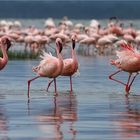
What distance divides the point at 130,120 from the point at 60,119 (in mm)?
1145

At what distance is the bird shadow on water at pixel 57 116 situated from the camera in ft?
46.6

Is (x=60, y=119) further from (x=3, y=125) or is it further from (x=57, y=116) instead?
(x=3, y=125)

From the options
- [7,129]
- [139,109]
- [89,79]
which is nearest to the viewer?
[7,129]

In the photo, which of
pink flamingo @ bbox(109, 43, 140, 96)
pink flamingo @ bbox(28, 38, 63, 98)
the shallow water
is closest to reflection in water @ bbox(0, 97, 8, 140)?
the shallow water

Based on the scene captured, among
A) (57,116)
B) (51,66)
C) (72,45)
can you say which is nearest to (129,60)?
(72,45)

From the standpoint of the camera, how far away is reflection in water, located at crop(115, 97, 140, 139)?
14250mm

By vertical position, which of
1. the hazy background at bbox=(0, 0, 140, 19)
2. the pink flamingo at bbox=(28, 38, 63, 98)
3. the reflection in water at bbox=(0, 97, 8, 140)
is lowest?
the reflection in water at bbox=(0, 97, 8, 140)

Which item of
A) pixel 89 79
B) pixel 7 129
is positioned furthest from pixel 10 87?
pixel 7 129

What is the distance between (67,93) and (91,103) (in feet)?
8.71

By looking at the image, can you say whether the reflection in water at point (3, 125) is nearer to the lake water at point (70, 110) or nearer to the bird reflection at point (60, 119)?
the lake water at point (70, 110)

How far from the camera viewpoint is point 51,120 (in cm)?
1590

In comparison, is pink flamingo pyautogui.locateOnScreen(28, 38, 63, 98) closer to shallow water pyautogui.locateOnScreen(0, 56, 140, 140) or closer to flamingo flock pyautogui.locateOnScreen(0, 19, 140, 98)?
flamingo flock pyautogui.locateOnScreen(0, 19, 140, 98)

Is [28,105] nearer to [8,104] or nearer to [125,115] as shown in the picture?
[8,104]

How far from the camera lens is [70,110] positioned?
17.6 metres
